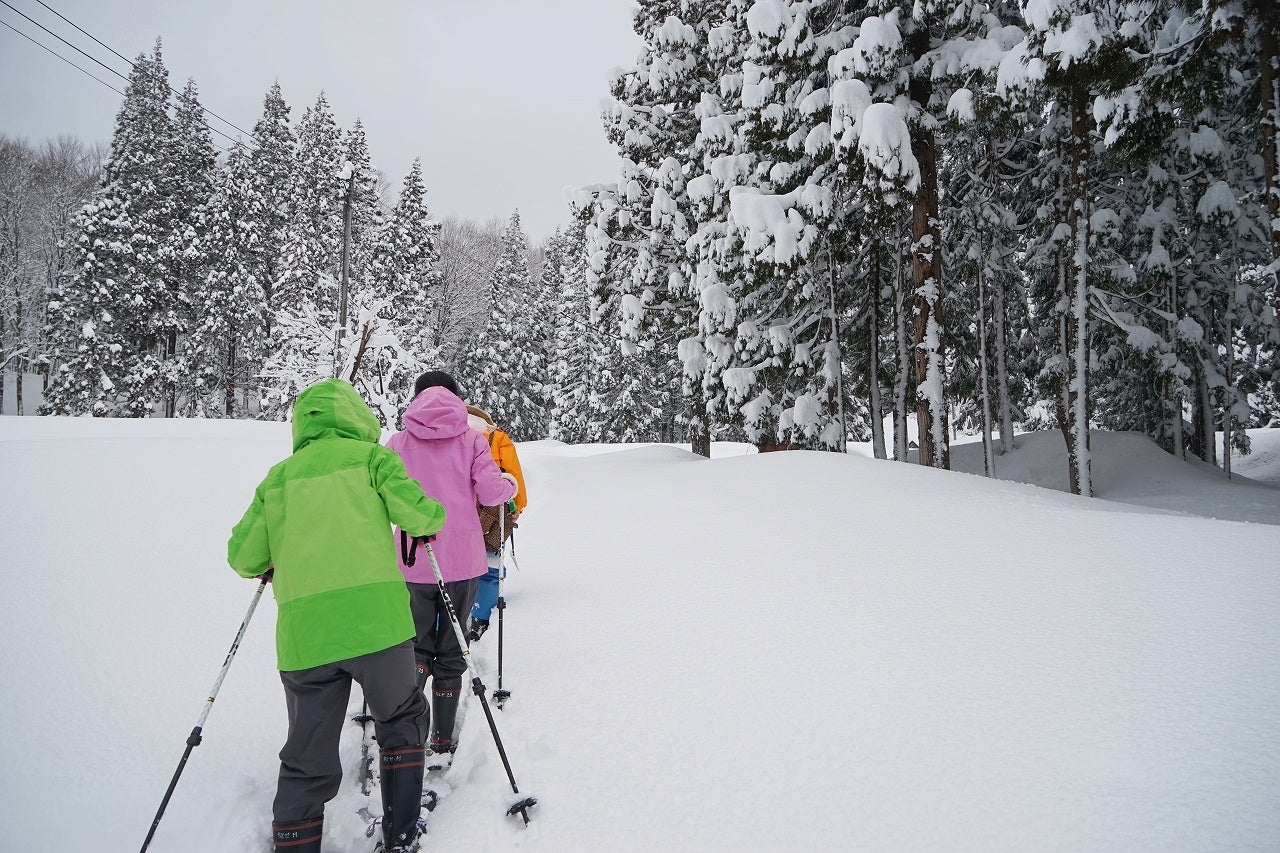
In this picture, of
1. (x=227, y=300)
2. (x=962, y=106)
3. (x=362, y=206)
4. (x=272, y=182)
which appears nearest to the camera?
(x=962, y=106)

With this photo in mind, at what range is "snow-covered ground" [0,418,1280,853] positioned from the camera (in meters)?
2.72

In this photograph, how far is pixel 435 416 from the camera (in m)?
3.83

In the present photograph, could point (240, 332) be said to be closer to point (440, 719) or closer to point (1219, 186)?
point (440, 719)

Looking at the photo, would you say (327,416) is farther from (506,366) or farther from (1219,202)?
(506,366)

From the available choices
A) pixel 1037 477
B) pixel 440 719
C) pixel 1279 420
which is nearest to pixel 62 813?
pixel 440 719

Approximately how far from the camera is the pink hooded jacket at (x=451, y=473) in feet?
12.6

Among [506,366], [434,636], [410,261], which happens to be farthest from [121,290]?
[434,636]

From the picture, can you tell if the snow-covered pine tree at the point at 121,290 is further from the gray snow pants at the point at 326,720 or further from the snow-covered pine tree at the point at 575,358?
the gray snow pants at the point at 326,720

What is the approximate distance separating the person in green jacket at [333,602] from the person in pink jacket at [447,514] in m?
0.64

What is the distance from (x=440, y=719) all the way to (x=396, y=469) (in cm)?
158

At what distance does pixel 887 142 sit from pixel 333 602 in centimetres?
1066

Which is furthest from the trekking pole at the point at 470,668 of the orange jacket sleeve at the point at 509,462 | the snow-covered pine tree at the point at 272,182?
the snow-covered pine tree at the point at 272,182

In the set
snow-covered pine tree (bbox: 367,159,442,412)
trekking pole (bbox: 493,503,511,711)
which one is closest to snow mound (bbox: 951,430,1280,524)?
trekking pole (bbox: 493,503,511,711)

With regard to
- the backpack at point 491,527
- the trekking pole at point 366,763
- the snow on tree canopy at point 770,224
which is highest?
the snow on tree canopy at point 770,224
